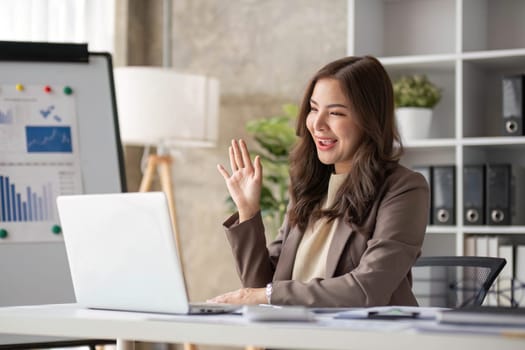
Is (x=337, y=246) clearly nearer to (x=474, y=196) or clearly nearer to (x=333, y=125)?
(x=333, y=125)

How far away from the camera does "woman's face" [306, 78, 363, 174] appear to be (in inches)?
88.0

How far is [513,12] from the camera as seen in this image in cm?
417

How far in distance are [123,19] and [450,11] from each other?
6.02 ft

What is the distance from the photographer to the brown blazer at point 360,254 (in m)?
1.88

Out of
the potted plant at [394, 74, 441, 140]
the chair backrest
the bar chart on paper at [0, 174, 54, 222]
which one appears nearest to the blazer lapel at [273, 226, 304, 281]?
the chair backrest

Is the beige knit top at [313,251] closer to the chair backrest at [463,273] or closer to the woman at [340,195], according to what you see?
the woman at [340,195]

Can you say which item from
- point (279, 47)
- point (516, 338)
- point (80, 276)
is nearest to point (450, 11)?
point (279, 47)

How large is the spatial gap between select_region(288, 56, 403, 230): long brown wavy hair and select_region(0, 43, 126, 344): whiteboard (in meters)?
0.67

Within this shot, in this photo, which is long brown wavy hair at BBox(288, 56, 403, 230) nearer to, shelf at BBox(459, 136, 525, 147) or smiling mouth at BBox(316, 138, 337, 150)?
smiling mouth at BBox(316, 138, 337, 150)

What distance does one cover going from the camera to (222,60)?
5066 mm

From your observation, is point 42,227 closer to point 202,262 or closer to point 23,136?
point 23,136

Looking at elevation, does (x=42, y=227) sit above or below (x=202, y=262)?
above

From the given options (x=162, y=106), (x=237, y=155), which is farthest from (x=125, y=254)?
(x=162, y=106)

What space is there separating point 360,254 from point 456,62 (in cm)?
207
